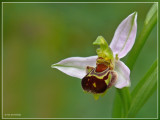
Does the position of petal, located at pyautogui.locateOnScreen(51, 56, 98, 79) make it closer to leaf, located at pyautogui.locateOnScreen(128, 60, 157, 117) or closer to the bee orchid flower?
the bee orchid flower

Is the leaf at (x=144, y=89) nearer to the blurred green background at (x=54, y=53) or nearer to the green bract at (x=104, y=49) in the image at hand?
the green bract at (x=104, y=49)

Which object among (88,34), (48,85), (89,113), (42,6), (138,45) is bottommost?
(89,113)

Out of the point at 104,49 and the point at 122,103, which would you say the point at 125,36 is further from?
the point at 122,103

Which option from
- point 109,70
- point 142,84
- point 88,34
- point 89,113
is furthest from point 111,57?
point 88,34

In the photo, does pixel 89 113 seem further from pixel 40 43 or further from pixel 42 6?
pixel 42 6

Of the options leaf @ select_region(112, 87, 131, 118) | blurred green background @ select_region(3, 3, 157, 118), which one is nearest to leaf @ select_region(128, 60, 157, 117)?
leaf @ select_region(112, 87, 131, 118)

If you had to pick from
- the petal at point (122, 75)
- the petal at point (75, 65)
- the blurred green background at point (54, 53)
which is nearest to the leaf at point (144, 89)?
the petal at point (122, 75)

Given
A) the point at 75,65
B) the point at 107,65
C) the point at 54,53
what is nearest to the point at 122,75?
the point at 107,65
